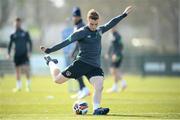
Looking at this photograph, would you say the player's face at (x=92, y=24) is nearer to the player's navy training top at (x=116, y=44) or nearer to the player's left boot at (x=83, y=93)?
the player's left boot at (x=83, y=93)

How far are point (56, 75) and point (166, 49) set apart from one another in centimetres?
2862

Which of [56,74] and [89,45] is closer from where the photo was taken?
[89,45]

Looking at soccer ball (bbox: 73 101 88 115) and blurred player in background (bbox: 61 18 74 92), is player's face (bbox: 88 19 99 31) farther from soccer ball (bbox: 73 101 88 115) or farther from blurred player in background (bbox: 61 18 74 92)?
blurred player in background (bbox: 61 18 74 92)

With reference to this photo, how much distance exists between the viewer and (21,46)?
2711 centimetres

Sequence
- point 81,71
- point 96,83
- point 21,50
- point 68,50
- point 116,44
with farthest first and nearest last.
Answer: point 116,44, point 21,50, point 68,50, point 81,71, point 96,83

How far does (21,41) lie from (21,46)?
0.62 feet

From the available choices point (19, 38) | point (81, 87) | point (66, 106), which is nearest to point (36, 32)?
point (19, 38)

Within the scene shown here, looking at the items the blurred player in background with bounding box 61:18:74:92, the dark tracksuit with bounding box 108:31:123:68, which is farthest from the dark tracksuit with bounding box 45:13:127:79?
the dark tracksuit with bounding box 108:31:123:68

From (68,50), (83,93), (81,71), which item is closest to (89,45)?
(81,71)

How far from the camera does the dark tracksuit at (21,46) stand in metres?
26.8

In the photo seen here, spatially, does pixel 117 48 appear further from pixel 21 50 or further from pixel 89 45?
pixel 89 45

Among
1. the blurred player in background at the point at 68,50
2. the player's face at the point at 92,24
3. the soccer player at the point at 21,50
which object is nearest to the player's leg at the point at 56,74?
the player's face at the point at 92,24

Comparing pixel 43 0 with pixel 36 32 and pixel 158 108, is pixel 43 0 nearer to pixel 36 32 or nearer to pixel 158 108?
pixel 36 32

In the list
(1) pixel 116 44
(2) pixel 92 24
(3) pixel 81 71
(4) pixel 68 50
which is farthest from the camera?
(1) pixel 116 44
